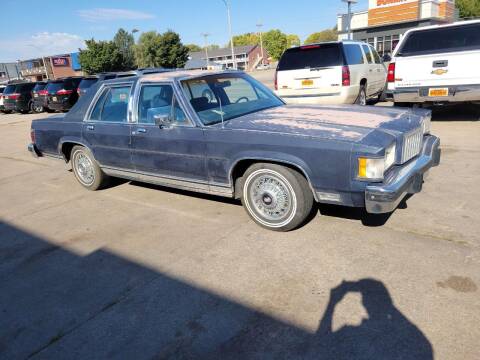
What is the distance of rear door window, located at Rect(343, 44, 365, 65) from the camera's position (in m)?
9.09

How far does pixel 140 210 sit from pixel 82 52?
65168mm

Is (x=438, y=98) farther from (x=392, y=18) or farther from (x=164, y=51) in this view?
(x=164, y=51)

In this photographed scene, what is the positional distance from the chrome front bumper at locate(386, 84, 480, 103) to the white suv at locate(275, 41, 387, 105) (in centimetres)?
99

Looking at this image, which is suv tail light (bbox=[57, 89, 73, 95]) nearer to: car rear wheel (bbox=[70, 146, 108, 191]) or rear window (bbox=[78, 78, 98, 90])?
rear window (bbox=[78, 78, 98, 90])

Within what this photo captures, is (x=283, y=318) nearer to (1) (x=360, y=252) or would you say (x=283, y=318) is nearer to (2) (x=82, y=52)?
(1) (x=360, y=252)

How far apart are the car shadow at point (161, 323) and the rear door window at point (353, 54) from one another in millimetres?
7231

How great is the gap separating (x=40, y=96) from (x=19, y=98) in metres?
2.36

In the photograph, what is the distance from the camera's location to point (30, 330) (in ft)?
9.27

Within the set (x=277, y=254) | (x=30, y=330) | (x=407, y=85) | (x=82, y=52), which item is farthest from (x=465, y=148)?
(x=82, y=52)

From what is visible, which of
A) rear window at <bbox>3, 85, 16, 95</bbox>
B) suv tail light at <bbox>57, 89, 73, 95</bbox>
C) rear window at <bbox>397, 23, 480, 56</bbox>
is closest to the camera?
rear window at <bbox>397, 23, 480, 56</bbox>

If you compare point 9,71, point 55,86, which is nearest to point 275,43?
point 9,71

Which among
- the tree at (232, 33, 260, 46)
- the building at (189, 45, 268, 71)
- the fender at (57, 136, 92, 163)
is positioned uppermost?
the tree at (232, 33, 260, 46)

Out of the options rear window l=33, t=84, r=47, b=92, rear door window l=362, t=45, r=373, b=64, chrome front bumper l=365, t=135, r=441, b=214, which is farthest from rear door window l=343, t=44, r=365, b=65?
rear window l=33, t=84, r=47, b=92

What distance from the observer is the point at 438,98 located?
26.2 feet
